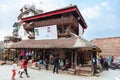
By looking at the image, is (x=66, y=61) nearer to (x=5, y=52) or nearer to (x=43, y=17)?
(x=43, y=17)

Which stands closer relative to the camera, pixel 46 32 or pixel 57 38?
pixel 57 38

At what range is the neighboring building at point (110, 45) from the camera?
2708 centimetres

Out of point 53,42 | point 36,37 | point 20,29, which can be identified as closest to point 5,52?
point 36,37

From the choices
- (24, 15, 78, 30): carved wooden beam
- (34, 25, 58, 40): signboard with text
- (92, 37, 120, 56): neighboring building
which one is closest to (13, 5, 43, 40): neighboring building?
(24, 15, 78, 30): carved wooden beam

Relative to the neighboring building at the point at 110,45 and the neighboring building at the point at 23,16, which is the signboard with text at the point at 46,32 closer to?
the neighboring building at the point at 110,45

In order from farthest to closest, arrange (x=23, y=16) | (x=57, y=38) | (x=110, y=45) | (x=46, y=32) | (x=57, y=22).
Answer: (x=23, y=16)
(x=110, y=45)
(x=46, y=32)
(x=57, y=22)
(x=57, y=38)

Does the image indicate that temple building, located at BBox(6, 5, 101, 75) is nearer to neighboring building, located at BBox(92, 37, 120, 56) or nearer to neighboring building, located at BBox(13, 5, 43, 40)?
neighboring building, located at BBox(92, 37, 120, 56)

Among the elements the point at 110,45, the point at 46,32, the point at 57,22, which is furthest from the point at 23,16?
the point at 110,45

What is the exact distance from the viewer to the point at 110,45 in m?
27.9

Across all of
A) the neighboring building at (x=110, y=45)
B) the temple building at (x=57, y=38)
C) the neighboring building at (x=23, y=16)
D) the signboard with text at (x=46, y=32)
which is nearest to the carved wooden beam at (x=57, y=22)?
the temple building at (x=57, y=38)

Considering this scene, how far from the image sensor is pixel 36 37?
23.5 meters

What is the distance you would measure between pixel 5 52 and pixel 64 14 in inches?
471

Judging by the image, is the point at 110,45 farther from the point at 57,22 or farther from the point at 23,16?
the point at 23,16

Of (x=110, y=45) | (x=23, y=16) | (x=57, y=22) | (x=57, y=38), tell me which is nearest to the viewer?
(x=57, y=38)
